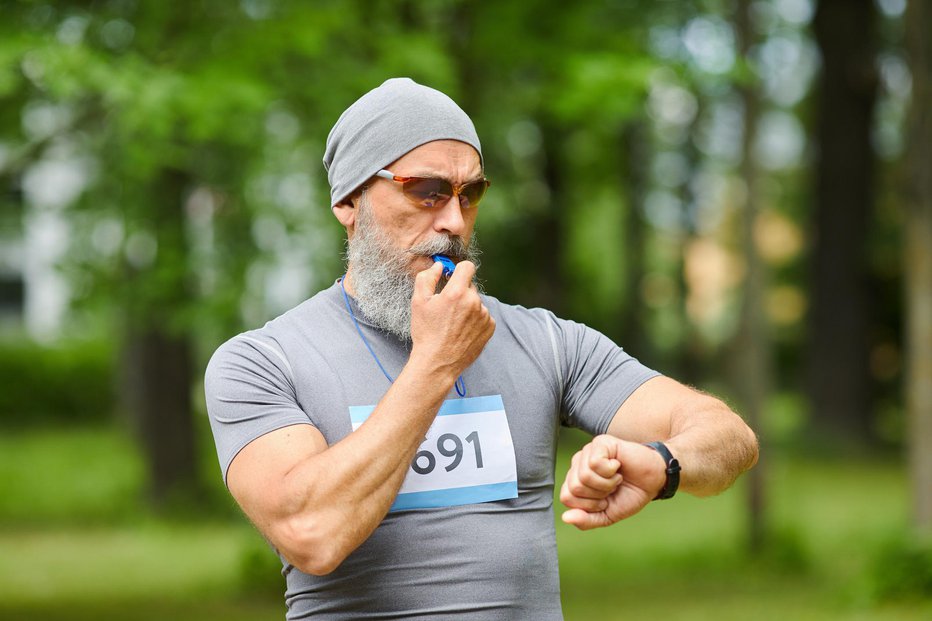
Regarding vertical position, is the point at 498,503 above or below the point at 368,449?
below

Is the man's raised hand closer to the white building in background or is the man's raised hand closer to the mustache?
the mustache

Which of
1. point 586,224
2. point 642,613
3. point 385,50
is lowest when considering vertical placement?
point 642,613

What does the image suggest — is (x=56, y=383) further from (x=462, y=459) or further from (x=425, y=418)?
(x=425, y=418)

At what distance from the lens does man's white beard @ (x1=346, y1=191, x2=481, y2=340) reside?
8.96 feet

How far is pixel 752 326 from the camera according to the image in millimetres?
11453

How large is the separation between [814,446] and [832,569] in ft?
28.9

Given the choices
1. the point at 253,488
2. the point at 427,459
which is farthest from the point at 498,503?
the point at 253,488

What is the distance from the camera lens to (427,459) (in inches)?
103

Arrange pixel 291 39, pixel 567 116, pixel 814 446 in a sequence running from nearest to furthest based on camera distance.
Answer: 1. pixel 291 39
2. pixel 567 116
3. pixel 814 446

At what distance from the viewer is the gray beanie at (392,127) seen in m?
2.73

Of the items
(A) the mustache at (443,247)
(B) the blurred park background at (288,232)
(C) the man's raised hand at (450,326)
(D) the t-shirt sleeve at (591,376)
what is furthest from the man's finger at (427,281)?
(B) the blurred park background at (288,232)

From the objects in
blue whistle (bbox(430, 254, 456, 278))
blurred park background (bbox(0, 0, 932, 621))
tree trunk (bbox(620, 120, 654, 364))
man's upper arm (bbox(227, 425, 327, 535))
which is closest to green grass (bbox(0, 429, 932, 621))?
blurred park background (bbox(0, 0, 932, 621))

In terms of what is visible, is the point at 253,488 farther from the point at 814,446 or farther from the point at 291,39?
the point at 814,446

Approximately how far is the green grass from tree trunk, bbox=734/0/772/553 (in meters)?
0.35
